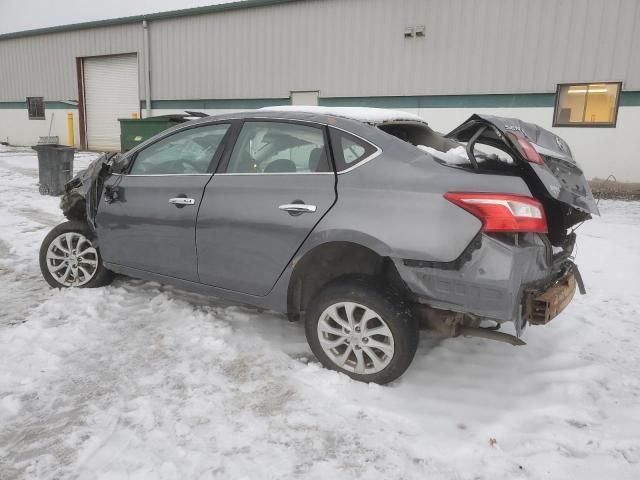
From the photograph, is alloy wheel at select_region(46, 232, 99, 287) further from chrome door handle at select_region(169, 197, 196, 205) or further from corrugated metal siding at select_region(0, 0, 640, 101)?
corrugated metal siding at select_region(0, 0, 640, 101)

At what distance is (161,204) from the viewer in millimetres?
3742

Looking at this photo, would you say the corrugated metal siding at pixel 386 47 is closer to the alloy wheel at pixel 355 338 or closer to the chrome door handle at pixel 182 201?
the chrome door handle at pixel 182 201

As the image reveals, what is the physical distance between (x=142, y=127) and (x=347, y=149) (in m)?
9.64

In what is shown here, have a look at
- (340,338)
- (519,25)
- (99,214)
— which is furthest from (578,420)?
(519,25)

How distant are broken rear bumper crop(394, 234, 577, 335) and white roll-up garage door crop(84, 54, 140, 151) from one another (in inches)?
703

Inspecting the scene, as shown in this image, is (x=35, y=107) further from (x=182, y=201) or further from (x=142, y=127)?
(x=182, y=201)

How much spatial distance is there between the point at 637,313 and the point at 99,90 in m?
19.8

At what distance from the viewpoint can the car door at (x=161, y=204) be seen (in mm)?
3623

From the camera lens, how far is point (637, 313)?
13.8 ft

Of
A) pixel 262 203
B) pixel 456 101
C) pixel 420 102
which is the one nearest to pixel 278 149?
pixel 262 203

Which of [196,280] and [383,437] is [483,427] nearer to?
[383,437]

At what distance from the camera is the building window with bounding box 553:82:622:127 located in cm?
1092

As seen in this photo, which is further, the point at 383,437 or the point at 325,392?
the point at 325,392

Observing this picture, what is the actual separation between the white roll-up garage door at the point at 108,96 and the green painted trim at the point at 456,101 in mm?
8288
